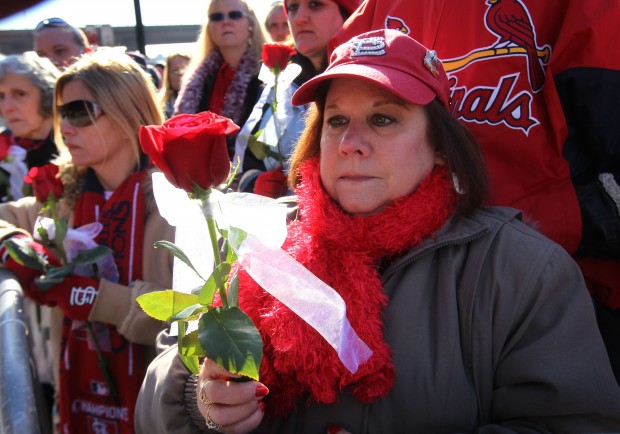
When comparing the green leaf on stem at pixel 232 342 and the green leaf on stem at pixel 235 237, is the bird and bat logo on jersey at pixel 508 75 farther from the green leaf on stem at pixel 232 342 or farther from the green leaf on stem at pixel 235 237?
the green leaf on stem at pixel 232 342

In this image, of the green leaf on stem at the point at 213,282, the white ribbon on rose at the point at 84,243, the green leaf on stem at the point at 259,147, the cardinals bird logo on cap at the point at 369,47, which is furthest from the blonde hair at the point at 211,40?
the green leaf on stem at the point at 213,282

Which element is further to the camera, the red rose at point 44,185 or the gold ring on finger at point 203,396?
the red rose at point 44,185

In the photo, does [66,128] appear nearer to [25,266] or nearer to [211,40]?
[25,266]

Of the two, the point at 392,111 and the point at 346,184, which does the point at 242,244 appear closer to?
the point at 346,184

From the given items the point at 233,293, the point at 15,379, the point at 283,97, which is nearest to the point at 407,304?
the point at 233,293

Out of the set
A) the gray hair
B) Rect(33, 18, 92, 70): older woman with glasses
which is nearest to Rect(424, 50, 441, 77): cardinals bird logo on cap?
the gray hair

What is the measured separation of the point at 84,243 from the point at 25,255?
0.23 metres

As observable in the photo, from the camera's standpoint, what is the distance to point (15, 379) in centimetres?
138

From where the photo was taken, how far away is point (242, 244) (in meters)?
1.23

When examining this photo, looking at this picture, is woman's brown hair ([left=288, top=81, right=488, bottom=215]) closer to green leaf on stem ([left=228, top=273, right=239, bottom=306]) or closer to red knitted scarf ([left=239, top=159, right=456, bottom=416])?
red knitted scarf ([left=239, top=159, right=456, bottom=416])

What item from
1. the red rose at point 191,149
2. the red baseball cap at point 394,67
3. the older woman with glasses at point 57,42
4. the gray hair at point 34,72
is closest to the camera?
the red rose at point 191,149

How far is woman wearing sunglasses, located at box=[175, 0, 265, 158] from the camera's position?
386 cm

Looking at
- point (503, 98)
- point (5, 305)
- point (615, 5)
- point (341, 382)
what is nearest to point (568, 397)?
point (341, 382)

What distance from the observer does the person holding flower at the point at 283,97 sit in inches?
101
